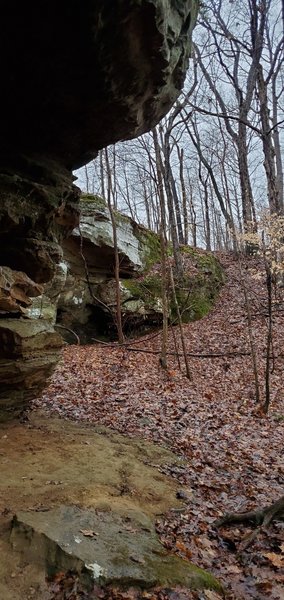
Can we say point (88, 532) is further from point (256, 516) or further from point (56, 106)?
point (56, 106)

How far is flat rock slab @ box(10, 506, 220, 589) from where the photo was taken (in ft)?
11.8

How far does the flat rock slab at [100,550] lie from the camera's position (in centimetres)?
361

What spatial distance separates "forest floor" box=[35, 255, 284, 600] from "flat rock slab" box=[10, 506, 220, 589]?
200 mm

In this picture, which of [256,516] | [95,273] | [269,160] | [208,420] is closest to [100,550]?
[256,516]

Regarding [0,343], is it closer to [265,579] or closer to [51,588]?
[51,588]

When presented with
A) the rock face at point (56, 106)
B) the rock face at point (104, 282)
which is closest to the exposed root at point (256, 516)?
the rock face at point (56, 106)

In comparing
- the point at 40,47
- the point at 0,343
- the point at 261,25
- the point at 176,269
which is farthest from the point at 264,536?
the point at 261,25

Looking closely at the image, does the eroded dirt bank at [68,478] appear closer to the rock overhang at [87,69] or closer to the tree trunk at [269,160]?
the rock overhang at [87,69]

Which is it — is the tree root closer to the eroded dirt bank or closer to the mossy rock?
the eroded dirt bank

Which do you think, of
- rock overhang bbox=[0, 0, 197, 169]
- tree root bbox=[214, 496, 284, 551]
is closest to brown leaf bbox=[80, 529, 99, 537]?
tree root bbox=[214, 496, 284, 551]

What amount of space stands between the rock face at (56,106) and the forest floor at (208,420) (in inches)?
98.4

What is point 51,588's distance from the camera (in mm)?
3449

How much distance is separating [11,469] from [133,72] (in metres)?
5.79

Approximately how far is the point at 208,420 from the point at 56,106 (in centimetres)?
692
